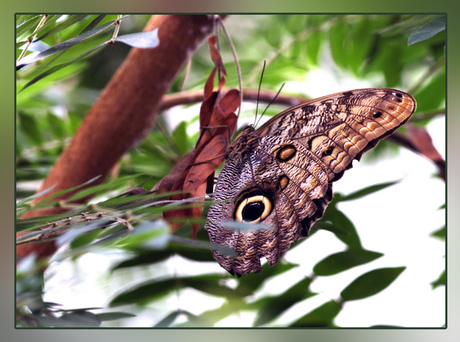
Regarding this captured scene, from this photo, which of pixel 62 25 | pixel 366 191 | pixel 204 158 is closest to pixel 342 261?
pixel 366 191

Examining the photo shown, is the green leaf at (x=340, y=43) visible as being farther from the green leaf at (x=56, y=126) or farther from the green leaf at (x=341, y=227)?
the green leaf at (x=56, y=126)

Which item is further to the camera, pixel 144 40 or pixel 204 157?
pixel 204 157

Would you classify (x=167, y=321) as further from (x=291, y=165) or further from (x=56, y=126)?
(x=56, y=126)

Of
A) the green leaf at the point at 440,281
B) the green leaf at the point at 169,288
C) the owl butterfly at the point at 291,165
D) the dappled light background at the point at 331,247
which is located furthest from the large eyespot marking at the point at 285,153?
the green leaf at the point at 440,281

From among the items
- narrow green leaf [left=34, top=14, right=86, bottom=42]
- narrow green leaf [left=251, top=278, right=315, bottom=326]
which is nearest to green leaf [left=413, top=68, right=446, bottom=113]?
narrow green leaf [left=251, top=278, right=315, bottom=326]

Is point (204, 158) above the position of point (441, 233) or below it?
above
